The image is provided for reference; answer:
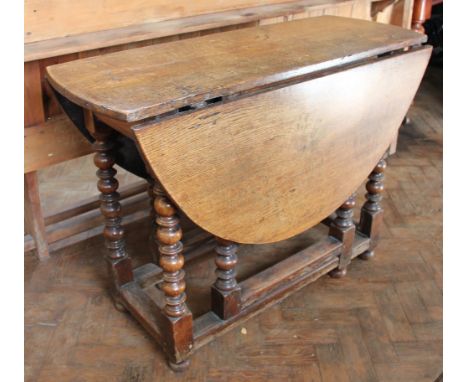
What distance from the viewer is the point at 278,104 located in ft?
4.79

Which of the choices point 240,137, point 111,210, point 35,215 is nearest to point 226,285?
point 111,210

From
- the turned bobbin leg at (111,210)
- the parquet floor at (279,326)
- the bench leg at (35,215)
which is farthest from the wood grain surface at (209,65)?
the parquet floor at (279,326)

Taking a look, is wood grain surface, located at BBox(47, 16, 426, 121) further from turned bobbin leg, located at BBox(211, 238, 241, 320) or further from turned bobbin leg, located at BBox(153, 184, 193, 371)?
turned bobbin leg, located at BBox(211, 238, 241, 320)

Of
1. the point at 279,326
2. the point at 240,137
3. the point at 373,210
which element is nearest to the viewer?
the point at 240,137

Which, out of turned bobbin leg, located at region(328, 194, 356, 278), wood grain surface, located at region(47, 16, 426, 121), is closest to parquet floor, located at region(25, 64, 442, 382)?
turned bobbin leg, located at region(328, 194, 356, 278)

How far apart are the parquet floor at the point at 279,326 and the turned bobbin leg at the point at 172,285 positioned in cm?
8

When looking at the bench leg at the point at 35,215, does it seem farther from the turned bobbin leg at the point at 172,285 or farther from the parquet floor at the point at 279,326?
the turned bobbin leg at the point at 172,285

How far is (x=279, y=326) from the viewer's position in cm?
187

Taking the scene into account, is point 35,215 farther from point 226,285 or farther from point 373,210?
point 373,210

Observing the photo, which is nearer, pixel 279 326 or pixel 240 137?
pixel 240 137

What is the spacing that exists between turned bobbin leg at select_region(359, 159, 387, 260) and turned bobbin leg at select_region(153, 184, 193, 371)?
33.8 inches

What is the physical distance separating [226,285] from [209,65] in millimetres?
693

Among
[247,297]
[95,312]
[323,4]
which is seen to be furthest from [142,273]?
[323,4]

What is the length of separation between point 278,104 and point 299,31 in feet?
1.71
